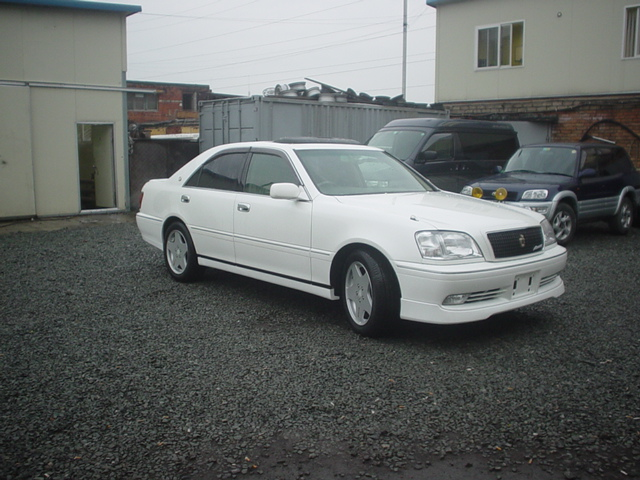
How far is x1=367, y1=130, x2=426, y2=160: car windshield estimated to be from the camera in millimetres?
11289

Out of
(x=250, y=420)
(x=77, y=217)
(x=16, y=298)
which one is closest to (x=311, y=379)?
(x=250, y=420)

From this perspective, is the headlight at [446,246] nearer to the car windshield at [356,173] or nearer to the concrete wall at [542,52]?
the car windshield at [356,173]

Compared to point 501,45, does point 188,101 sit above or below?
above

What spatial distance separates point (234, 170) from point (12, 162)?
8.48 m

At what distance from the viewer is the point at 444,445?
11.0 ft

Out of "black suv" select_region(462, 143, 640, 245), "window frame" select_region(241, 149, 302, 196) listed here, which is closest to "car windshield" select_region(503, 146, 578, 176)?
"black suv" select_region(462, 143, 640, 245)

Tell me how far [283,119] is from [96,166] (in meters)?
4.73

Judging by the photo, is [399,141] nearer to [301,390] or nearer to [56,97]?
[56,97]

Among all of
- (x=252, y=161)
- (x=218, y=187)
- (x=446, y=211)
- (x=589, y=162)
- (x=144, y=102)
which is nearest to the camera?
(x=446, y=211)

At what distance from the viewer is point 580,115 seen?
57.3 feet

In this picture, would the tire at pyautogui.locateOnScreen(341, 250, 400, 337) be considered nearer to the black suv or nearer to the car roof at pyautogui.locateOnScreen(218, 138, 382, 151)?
the car roof at pyautogui.locateOnScreen(218, 138, 382, 151)

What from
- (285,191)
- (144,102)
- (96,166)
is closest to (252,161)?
(285,191)

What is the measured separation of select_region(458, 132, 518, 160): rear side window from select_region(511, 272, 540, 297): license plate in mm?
7143

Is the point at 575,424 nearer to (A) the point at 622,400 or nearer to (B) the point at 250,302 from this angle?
(A) the point at 622,400
